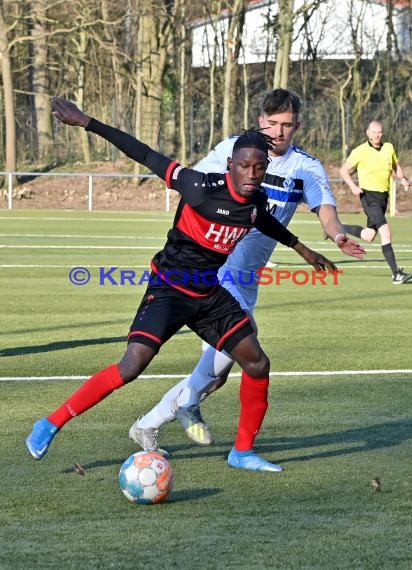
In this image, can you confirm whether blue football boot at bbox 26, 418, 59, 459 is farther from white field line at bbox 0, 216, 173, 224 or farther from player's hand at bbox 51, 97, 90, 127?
white field line at bbox 0, 216, 173, 224

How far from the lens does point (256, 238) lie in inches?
296

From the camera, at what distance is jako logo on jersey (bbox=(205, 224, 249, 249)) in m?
6.48

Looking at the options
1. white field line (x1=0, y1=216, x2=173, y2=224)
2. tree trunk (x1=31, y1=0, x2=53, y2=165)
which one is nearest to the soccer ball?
white field line (x1=0, y1=216, x2=173, y2=224)

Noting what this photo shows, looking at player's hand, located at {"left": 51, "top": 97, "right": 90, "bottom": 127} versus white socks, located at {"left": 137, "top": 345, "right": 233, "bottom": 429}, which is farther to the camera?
white socks, located at {"left": 137, "top": 345, "right": 233, "bottom": 429}

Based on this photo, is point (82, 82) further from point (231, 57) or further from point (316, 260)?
point (316, 260)

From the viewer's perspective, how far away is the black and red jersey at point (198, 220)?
6465mm

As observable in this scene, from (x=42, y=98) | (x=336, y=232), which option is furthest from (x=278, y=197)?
(x=42, y=98)

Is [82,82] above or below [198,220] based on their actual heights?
below

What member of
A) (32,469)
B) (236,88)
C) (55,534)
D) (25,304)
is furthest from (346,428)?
(236,88)

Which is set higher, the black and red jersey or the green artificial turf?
the black and red jersey

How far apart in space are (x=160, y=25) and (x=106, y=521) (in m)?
42.9

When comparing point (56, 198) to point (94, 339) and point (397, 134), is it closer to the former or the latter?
point (397, 134)

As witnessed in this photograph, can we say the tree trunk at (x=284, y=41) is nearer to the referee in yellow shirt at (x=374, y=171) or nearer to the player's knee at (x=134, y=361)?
the referee in yellow shirt at (x=374, y=171)

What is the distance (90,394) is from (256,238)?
5.35 feet
